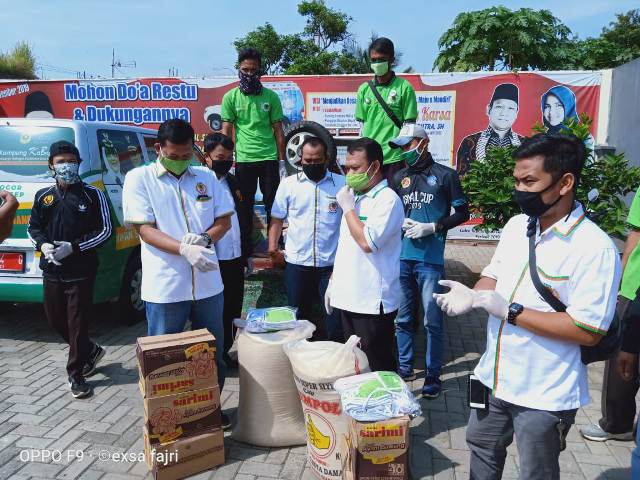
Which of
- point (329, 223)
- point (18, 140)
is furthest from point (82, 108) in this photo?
point (329, 223)

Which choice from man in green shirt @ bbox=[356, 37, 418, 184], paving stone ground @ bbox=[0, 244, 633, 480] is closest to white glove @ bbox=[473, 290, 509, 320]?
paving stone ground @ bbox=[0, 244, 633, 480]

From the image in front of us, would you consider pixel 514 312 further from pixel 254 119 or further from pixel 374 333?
pixel 254 119

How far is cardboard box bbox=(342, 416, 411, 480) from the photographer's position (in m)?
2.41

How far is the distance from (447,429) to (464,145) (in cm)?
700

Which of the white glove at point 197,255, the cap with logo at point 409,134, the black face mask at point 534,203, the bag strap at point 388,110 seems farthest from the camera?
the bag strap at point 388,110

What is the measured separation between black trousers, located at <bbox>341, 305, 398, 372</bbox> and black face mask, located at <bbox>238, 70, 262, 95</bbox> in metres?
2.75

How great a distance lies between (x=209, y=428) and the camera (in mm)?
2873

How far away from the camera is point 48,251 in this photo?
3561 millimetres

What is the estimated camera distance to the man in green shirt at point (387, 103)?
4570 millimetres

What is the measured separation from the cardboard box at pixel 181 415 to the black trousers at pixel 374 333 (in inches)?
35.7

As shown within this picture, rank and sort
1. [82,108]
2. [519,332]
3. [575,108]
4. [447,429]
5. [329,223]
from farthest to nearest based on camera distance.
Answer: [82,108] → [575,108] → [329,223] → [447,429] → [519,332]

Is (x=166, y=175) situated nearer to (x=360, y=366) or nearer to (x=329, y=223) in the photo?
(x=329, y=223)

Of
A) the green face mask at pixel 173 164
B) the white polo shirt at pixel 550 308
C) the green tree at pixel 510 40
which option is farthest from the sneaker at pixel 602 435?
the green tree at pixel 510 40

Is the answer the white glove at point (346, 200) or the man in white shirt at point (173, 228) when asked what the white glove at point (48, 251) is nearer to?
the man in white shirt at point (173, 228)
